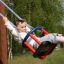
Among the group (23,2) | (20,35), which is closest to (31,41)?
(20,35)

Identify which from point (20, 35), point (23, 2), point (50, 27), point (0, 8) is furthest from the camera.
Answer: point (50, 27)

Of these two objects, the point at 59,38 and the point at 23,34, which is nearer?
the point at 59,38

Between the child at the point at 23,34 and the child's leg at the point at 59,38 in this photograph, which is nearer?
the child's leg at the point at 59,38

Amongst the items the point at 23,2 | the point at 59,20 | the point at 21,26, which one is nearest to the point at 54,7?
the point at 59,20

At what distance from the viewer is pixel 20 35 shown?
16.8 feet

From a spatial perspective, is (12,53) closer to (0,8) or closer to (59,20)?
(59,20)

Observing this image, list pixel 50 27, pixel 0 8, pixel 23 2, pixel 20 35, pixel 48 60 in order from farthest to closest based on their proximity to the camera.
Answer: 1. pixel 50 27
2. pixel 23 2
3. pixel 48 60
4. pixel 0 8
5. pixel 20 35

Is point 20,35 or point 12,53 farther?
point 12,53

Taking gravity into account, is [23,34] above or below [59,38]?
below

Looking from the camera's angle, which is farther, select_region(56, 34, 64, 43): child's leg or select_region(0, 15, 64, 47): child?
select_region(0, 15, 64, 47): child

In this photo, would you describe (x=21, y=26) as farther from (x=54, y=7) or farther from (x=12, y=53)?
(x=54, y=7)

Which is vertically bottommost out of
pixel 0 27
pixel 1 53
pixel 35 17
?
pixel 35 17

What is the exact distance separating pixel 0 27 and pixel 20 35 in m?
1.27

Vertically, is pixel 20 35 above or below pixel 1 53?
above
